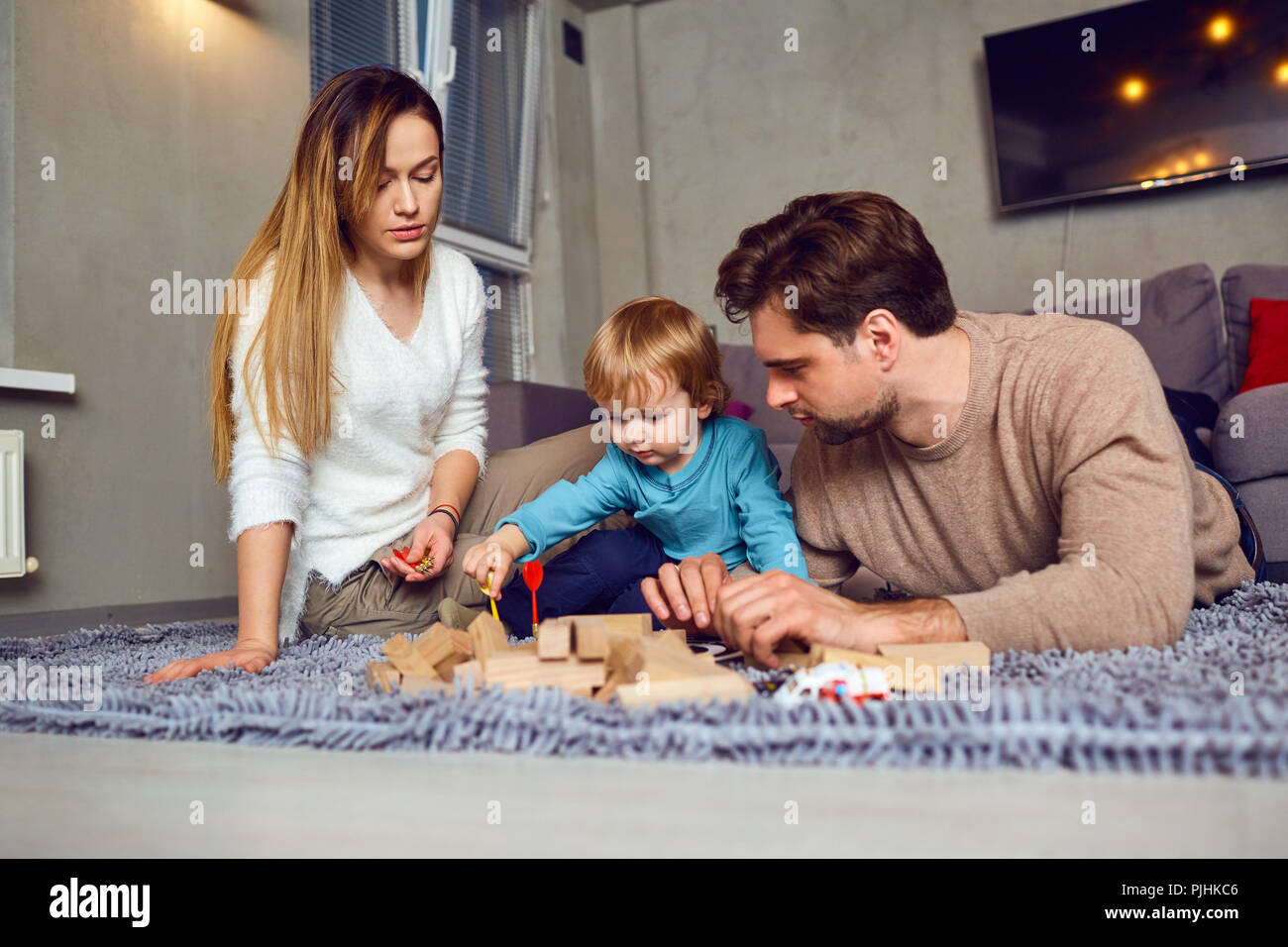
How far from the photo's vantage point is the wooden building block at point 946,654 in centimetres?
80

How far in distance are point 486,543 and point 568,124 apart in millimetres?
3749

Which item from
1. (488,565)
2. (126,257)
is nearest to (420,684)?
(488,565)

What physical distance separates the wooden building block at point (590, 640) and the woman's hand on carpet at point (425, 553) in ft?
2.27

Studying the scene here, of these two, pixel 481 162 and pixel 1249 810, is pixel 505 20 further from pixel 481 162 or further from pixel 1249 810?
pixel 1249 810

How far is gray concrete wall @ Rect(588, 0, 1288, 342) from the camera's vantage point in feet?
12.1

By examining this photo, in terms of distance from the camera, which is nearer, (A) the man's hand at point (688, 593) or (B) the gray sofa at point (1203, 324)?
(A) the man's hand at point (688, 593)

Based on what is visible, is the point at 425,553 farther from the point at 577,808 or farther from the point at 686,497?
the point at 577,808

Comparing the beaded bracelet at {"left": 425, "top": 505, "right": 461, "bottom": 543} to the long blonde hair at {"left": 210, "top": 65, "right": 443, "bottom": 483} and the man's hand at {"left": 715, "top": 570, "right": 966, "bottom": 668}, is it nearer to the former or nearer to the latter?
the long blonde hair at {"left": 210, "top": 65, "right": 443, "bottom": 483}

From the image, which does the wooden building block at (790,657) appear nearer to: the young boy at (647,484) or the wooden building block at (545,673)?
the wooden building block at (545,673)

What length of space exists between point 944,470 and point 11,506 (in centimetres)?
204

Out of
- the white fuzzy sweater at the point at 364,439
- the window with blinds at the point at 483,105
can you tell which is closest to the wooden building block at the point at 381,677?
the white fuzzy sweater at the point at 364,439

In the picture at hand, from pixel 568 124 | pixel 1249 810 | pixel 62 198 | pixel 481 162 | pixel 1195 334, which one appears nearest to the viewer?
pixel 1249 810

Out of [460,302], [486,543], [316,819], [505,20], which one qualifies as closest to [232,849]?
[316,819]
